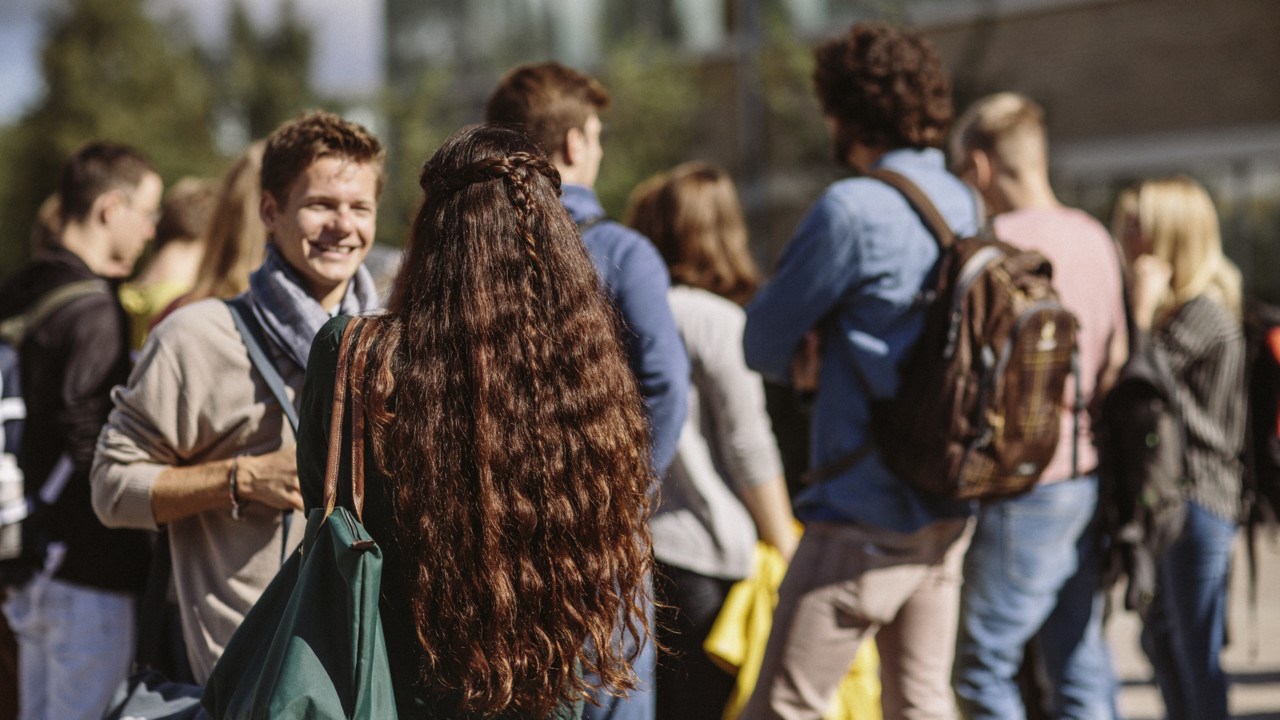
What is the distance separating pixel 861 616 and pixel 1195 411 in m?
1.89

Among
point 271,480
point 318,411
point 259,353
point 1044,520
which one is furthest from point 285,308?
point 1044,520

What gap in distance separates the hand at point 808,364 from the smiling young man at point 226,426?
3.89 ft

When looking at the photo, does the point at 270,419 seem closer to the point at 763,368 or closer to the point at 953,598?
the point at 763,368

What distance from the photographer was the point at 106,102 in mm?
32812

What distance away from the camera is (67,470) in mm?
3777

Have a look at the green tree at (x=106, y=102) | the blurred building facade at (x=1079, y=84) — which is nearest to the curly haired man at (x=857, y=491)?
the blurred building facade at (x=1079, y=84)

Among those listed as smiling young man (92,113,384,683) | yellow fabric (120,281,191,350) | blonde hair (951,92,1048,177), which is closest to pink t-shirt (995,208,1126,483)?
blonde hair (951,92,1048,177)

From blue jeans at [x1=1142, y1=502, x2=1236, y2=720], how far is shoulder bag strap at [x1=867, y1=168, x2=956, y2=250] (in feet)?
5.63

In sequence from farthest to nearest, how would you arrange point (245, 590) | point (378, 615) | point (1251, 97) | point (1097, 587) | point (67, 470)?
point (1251, 97) → point (1097, 587) → point (67, 470) → point (245, 590) → point (378, 615)

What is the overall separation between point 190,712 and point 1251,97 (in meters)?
16.6

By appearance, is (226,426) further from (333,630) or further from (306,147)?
(333,630)

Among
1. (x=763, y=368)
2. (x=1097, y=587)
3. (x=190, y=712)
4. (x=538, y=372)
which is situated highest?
(x=538, y=372)

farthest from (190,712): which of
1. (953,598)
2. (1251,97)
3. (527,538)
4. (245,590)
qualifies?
(1251,97)

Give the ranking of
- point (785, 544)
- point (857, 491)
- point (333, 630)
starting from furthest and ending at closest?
point (785, 544) < point (857, 491) < point (333, 630)
